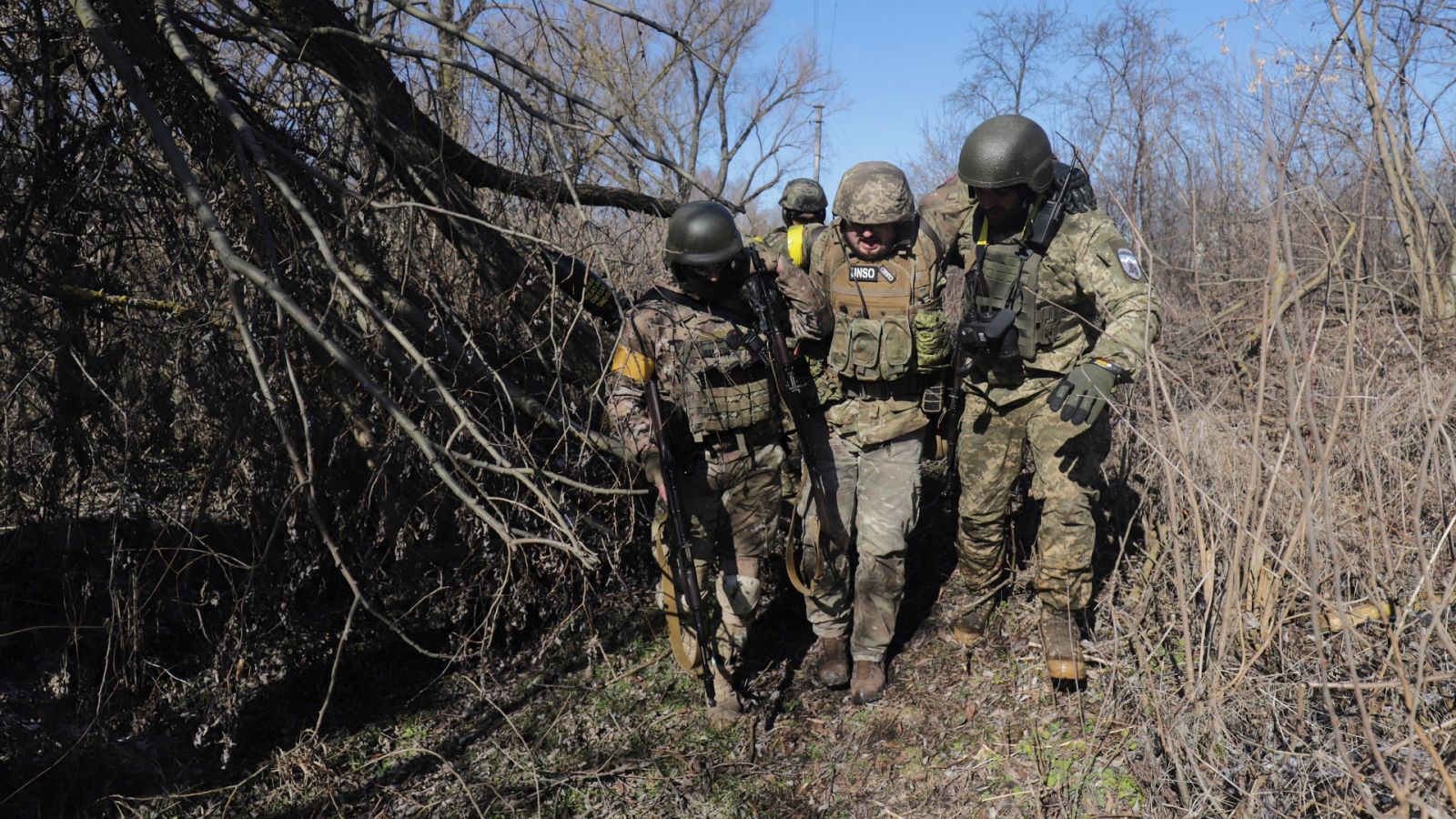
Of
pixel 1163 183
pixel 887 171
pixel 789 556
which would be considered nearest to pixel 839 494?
pixel 789 556

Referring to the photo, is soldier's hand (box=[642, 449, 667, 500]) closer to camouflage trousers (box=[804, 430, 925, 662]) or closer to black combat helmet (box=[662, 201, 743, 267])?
camouflage trousers (box=[804, 430, 925, 662])

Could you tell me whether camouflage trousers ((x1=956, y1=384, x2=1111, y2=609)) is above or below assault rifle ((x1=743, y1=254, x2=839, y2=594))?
below

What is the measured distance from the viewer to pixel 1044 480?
3844mm

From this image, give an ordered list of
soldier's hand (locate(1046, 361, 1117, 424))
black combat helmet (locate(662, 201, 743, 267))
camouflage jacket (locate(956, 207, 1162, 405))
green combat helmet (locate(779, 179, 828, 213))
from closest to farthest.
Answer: soldier's hand (locate(1046, 361, 1117, 424)), camouflage jacket (locate(956, 207, 1162, 405)), black combat helmet (locate(662, 201, 743, 267)), green combat helmet (locate(779, 179, 828, 213))

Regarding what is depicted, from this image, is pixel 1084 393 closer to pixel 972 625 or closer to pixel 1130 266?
pixel 1130 266

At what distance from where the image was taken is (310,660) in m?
4.79

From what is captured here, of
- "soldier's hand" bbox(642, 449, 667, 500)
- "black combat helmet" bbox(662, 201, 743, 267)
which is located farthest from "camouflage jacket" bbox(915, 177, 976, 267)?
"soldier's hand" bbox(642, 449, 667, 500)

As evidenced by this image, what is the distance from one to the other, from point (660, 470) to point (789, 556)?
0.69 m

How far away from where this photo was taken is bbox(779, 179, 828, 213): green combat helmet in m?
6.06

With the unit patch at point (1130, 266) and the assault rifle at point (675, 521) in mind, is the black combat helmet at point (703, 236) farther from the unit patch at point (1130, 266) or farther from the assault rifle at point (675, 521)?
the unit patch at point (1130, 266)

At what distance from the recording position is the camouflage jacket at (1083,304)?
3.46 metres

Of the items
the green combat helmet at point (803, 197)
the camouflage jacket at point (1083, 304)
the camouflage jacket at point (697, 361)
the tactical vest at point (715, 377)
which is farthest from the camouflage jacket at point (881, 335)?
the green combat helmet at point (803, 197)

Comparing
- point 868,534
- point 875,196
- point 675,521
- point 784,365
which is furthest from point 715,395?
point 875,196

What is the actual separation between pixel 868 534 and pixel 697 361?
1039 mm
